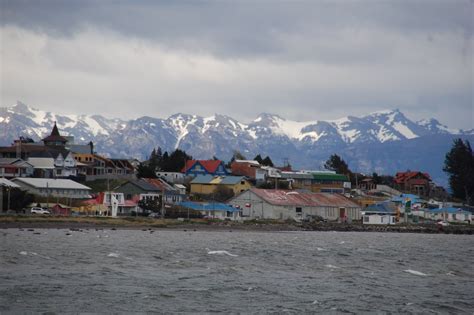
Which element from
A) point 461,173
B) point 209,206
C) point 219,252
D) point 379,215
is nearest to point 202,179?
point 209,206

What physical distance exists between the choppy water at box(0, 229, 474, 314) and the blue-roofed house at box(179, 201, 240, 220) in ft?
127

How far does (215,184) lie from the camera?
144000mm

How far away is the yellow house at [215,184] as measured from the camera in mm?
143675

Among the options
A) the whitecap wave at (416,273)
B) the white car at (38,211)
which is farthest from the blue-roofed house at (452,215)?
the whitecap wave at (416,273)

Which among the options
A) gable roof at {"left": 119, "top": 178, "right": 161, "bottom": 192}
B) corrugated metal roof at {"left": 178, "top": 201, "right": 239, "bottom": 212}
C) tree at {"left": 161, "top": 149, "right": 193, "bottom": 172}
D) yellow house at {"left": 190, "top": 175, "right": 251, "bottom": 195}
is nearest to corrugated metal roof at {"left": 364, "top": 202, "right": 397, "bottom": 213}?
yellow house at {"left": 190, "top": 175, "right": 251, "bottom": 195}

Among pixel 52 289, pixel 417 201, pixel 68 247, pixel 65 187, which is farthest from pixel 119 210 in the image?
pixel 52 289

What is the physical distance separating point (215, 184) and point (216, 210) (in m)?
25.6

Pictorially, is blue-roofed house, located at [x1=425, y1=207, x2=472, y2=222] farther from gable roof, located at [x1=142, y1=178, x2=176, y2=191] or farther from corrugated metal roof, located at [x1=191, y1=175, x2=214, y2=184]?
gable roof, located at [x1=142, y1=178, x2=176, y2=191]

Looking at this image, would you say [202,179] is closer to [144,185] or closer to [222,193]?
[222,193]

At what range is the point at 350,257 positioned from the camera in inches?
2638

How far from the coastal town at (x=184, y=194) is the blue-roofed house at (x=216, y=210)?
0.41 feet

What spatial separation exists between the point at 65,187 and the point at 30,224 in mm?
32066

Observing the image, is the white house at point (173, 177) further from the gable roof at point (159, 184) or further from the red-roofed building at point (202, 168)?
the gable roof at point (159, 184)

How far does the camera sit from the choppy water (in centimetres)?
3928
